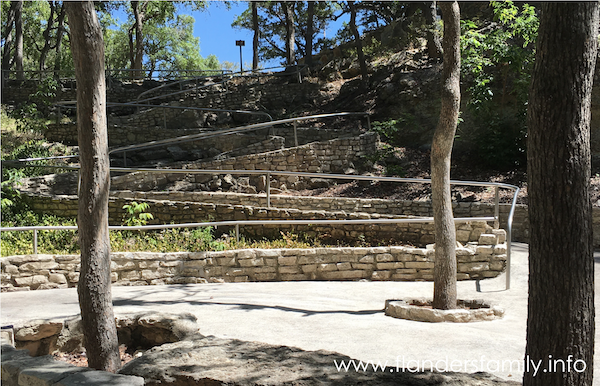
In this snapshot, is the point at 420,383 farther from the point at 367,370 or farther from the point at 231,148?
the point at 231,148

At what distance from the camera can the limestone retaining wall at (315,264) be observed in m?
7.68

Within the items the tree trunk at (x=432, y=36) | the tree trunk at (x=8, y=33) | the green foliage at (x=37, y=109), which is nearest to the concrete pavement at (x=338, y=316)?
the green foliage at (x=37, y=109)

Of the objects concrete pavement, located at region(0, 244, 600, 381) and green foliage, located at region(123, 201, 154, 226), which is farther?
green foliage, located at region(123, 201, 154, 226)

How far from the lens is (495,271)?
7.92 metres

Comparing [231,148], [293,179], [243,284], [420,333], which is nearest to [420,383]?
[420,333]

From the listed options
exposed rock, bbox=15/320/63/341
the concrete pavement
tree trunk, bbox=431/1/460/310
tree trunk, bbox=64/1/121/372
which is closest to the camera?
tree trunk, bbox=64/1/121/372

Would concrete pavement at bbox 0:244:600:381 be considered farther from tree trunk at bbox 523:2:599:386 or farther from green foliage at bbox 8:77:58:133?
green foliage at bbox 8:77:58:133

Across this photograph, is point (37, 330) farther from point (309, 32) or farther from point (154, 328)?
point (309, 32)

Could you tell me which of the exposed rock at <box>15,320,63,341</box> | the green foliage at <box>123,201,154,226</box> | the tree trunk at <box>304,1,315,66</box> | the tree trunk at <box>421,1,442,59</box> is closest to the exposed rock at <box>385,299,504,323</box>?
the exposed rock at <box>15,320,63,341</box>

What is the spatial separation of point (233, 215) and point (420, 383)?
7.48 metres

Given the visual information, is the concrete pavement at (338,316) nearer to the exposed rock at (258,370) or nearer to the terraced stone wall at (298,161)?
the exposed rock at (258,370)

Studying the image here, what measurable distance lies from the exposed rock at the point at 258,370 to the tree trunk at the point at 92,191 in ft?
2.09

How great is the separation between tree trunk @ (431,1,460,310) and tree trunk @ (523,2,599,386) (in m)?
3.39

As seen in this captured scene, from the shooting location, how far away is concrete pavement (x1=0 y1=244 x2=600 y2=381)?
15.2 ft
